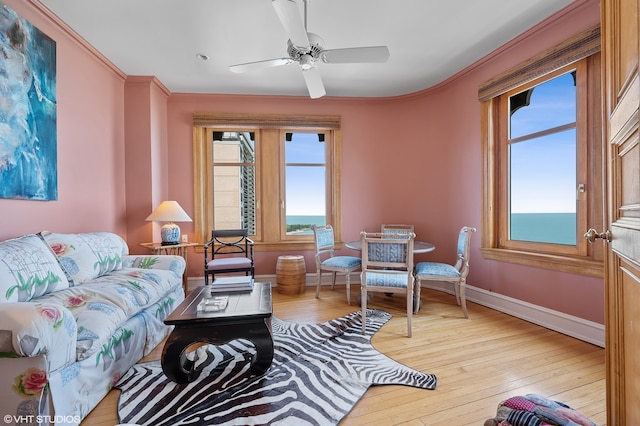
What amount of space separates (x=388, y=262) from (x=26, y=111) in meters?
3.17

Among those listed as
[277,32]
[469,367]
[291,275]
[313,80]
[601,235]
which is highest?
[277,32]

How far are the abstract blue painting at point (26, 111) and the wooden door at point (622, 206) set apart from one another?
3.36m

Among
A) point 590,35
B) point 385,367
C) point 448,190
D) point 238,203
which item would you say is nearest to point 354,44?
point 590,35

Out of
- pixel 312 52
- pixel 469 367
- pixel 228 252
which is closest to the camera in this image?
pixel 469 367

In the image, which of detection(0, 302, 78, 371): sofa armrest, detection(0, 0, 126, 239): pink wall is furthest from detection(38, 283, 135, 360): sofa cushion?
detection(0, 0, 126, 239): pink wall

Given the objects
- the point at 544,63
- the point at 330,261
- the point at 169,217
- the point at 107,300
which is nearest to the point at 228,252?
the point at 169,217

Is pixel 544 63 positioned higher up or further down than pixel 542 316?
higher up

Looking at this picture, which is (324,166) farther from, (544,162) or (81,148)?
(81,148)

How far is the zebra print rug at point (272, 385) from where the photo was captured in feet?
5.01

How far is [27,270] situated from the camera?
1.79 meters

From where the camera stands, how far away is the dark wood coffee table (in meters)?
1.71

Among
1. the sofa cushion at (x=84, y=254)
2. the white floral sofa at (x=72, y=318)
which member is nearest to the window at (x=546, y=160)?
the white floral sofa at (x=72, y=318)

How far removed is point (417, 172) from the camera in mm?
4277

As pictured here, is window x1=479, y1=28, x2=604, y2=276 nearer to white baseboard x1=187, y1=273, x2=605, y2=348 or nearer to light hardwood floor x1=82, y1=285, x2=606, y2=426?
white baseboard x1=187, y1=273, x2=605, y2=348
